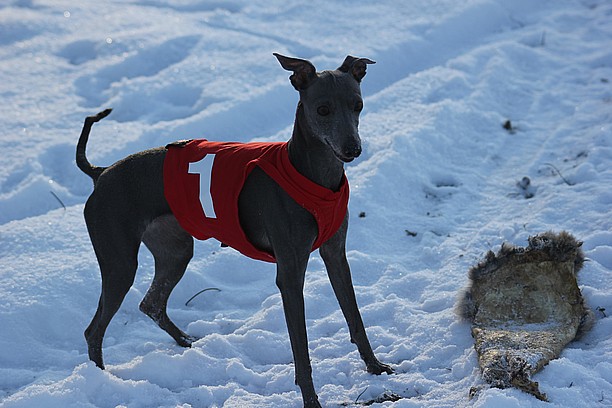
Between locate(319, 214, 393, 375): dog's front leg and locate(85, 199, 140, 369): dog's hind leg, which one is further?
locate(85, 199, 140, 369): dog's hind leg

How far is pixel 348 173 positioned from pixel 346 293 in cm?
222

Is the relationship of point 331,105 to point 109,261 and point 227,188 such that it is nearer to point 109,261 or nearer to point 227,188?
point 227,188

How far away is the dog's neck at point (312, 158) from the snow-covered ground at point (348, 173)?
1075mm

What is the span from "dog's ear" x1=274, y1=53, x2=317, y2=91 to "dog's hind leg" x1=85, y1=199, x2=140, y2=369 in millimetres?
1266

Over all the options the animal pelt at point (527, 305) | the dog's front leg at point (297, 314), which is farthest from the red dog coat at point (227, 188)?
the animal pelt at point (527, 305)

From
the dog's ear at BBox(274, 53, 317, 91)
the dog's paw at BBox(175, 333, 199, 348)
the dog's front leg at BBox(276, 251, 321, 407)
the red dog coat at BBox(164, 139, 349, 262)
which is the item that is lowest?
the dog's paw at BBox(175, 333, 199, 348)

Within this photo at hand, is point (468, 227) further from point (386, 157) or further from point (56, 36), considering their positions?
point (56, 36)

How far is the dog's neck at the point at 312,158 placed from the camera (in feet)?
11.6

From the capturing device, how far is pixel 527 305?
13.2ft

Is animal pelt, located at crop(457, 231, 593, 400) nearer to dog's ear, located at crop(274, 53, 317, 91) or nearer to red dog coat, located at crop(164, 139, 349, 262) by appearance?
red dog coat, located at crop(164, 139, 349, 262)

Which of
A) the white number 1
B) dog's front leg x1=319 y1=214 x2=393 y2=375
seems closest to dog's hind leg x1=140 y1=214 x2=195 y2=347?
the white number 1

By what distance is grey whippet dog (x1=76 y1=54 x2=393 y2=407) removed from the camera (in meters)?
3.47

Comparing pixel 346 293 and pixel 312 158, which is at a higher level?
pixel 312 158

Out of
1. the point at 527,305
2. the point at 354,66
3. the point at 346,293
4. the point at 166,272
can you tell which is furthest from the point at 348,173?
the point at 354,66
